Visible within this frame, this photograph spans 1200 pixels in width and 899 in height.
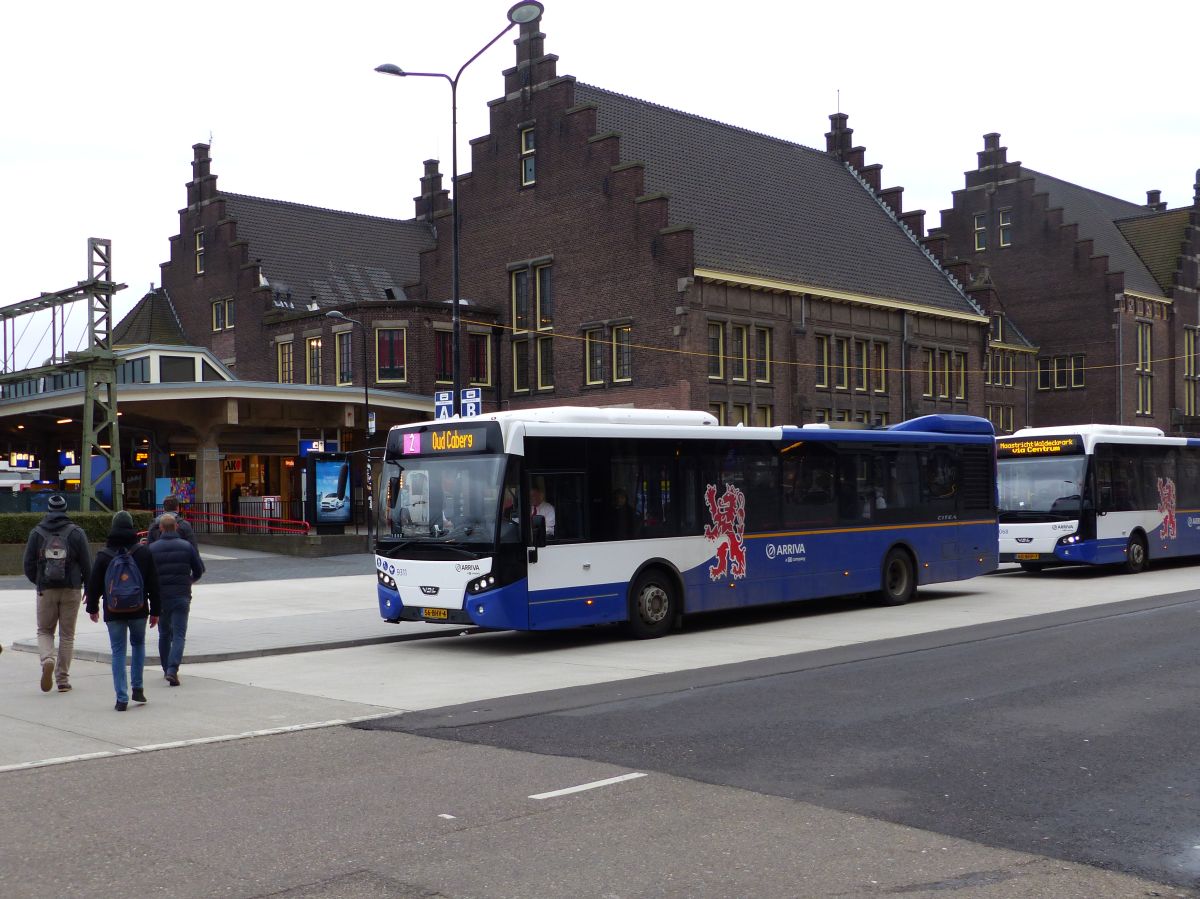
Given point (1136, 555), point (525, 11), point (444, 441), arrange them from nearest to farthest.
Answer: point (444, 441)
point (525, 11)
point (1136, 555)

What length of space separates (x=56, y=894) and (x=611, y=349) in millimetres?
40261

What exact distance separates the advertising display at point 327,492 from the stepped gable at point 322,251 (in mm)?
22846

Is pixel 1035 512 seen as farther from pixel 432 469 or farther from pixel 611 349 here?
pixel 611 349

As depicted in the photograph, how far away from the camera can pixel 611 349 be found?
150ft

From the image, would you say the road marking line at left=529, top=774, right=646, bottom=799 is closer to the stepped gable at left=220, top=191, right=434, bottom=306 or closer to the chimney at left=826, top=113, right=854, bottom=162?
the stepped gable at left=220, top=191, right=434, bottom=306

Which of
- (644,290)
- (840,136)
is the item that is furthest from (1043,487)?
(840,136)

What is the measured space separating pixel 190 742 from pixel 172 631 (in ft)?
10.4

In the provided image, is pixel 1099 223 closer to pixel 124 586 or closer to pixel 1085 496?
pixel 1085 496

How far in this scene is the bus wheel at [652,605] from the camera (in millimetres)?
16391

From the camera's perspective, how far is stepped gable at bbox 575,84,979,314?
46.9 m

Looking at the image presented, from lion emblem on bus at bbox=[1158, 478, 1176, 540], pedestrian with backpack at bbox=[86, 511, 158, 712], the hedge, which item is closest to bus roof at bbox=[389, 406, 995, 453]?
pedestrian with backpack at bbox=[86, 511, 158, 712]

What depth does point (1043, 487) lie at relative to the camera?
2553 cm

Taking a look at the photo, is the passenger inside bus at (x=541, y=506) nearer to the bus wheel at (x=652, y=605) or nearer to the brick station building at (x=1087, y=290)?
the bus wheel at (x=652, y=605)

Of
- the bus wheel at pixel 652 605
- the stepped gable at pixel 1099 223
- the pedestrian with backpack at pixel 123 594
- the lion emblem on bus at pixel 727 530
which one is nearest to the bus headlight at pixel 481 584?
the bus wheel at pixel 652 605
